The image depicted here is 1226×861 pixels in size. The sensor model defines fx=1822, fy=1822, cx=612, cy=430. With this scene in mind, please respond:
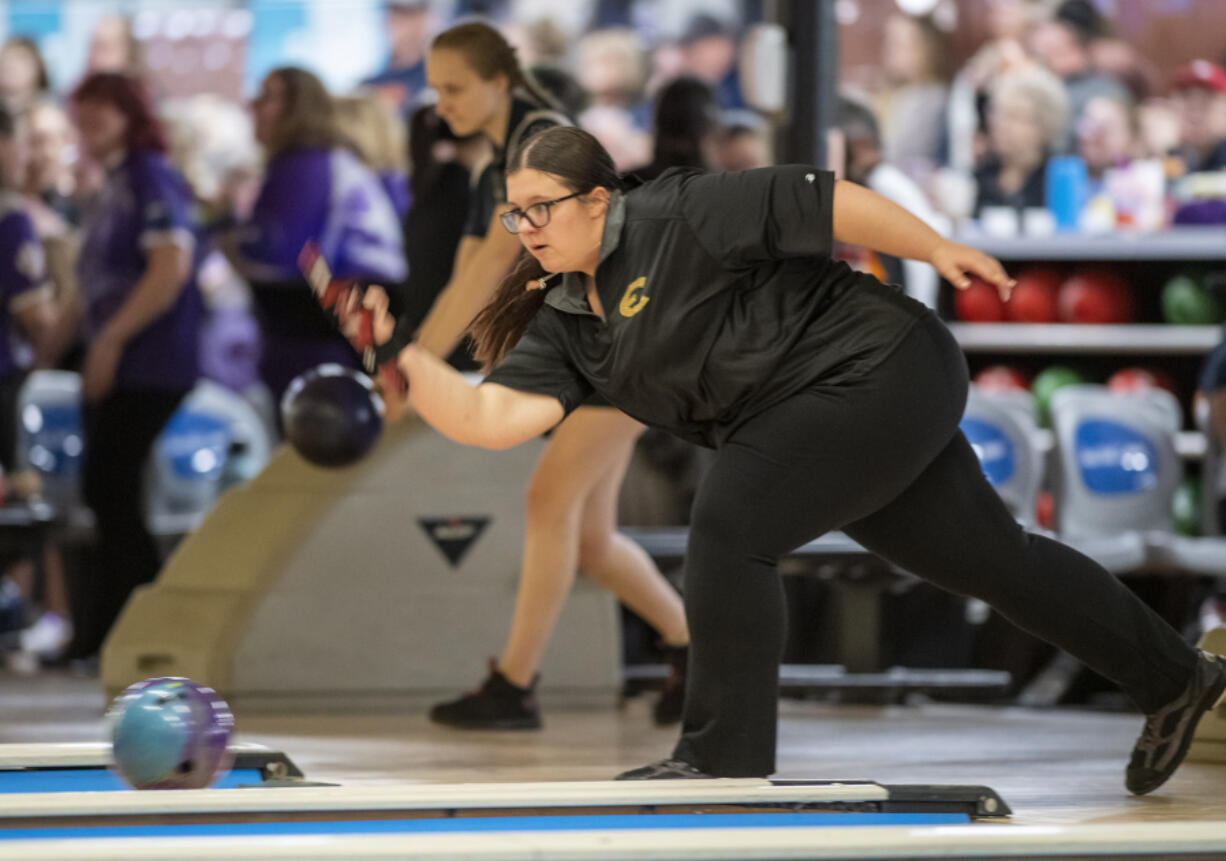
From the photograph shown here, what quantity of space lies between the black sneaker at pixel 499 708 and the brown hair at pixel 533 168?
120cm

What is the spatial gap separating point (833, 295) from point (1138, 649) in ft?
2.68

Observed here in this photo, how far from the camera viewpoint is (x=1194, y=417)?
7711 mm

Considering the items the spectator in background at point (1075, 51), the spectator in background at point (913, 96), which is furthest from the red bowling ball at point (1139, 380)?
the spectator in background at point (913, 96)

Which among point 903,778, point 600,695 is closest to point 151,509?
point 600,695

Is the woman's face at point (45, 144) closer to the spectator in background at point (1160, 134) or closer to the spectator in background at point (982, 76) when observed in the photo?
the spectator in background at point (982, 76)

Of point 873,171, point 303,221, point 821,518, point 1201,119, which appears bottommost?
point 821,518

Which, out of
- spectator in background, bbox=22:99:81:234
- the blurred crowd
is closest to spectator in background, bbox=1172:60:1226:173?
the blurred crowd

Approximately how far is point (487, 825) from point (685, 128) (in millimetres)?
2713

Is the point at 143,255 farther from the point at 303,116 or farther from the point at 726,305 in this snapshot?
the point at 726,305

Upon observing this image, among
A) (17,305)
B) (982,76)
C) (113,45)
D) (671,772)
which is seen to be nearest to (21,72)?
(113,45)

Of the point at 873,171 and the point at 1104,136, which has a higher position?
the point at 1104,136

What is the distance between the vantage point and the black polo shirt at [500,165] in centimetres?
405

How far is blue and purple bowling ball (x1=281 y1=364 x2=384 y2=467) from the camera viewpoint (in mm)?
4422

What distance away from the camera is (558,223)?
2.92 metres
